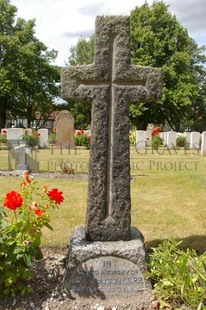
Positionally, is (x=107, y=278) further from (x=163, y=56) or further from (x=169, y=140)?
(x=163, y=56)

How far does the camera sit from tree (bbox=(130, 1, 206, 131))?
103 ft

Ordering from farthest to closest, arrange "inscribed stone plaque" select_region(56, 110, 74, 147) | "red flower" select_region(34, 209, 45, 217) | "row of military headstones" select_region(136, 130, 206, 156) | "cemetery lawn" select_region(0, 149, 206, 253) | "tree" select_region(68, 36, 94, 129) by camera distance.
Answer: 1. "tree" select_region(68, 36, 94, 129)
2. "inscribed stone plaque" select_region(56, 110, 74, 147)
3. "row of military headstones" select_region(136, 130, 206, 156)
4. "cemetery lawn" select_region(0, 149, 206, 253)
5. "red flower" select_region(34, 209, 45, 217)

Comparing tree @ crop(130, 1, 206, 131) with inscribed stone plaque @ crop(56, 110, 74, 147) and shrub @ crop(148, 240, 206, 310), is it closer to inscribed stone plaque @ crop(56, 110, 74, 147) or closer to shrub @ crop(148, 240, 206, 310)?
inscribed stone plaque @ crop(56, 110, 74, 147)

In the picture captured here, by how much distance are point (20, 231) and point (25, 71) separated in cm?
3300

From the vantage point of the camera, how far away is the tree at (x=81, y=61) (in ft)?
125

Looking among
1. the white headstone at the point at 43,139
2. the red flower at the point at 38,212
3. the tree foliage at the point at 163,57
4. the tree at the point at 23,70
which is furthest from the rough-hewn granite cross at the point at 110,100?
the tree at the point at 23,70

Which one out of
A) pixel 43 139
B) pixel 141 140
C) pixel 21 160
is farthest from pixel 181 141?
pixel 21 160

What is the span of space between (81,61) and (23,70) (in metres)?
10.0

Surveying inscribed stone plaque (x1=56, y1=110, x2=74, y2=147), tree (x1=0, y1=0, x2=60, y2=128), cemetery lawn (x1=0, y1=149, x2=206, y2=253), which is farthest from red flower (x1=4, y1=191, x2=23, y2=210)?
tree (x1=0, y1=0, x2=60, y2=128)

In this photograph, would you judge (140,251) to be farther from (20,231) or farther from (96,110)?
(96,110)

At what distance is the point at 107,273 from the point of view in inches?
123

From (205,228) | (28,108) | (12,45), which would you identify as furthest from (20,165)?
(28,108)

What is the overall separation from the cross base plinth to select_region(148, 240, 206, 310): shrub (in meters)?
0.13

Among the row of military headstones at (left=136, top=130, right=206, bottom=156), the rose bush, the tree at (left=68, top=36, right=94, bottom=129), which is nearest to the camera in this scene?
the rose bush
